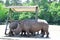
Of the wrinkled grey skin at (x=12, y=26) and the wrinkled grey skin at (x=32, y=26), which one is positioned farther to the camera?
the wrinkled grey skin at (x=12, y=26)

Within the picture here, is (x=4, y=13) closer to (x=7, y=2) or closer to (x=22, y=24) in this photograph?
(x=7, y=2)

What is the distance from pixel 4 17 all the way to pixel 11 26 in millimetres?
28099

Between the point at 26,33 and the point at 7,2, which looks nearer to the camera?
the point at 26,33

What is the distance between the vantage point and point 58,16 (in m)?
40.3

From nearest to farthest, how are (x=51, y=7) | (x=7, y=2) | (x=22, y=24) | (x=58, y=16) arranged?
(x=22, y=24), (x=58, y=16), (x=51, y=7), (x=7, y=2)

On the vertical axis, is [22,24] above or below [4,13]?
above

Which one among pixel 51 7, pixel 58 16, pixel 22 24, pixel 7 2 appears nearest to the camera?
pixel 22 24

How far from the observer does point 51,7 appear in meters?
43.4

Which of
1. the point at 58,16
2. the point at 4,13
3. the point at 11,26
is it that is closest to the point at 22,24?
the point at 11,26

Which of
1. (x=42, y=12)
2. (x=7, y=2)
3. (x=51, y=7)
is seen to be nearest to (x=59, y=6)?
(x=51, y=7)

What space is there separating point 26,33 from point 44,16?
26269 millimetres

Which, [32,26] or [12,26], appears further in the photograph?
[12,26]

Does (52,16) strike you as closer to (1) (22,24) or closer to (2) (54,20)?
(2) (54,20)

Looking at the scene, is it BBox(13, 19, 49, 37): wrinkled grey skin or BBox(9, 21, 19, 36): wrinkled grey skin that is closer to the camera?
BBox(13, 19, 49, 37): wrinkled grey skin
